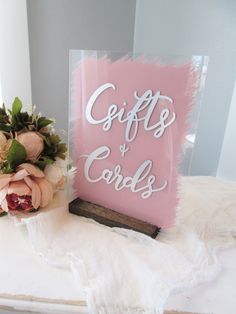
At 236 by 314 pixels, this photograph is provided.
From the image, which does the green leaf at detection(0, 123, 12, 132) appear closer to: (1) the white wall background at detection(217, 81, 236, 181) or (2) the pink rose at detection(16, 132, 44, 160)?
(2) the pink rose at detection(16, 132, 44, 160)

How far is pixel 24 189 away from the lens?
48 centimetres

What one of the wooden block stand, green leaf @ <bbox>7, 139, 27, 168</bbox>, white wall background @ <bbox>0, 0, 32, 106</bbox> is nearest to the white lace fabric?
the wooden block stand

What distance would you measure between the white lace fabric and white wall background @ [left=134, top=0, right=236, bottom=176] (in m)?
0.38

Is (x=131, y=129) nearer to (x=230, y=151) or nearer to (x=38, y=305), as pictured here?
(x=38, y=305)

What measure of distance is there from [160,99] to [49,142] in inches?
10.4

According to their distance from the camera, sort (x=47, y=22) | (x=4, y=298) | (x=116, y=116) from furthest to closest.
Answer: (x=47, y=22) → (x=116, y=116) → (x=4, y=298)

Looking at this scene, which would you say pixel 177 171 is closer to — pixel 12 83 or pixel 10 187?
pixel 10 187

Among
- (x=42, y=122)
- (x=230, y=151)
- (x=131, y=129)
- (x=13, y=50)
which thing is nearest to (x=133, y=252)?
(x=131, y=129)

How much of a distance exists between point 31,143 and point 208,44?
2.49 ft

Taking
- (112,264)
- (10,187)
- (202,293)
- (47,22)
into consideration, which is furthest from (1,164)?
(47,22)

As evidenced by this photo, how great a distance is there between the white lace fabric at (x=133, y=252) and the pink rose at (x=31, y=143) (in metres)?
0.12

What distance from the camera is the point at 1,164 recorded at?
0.50 metres

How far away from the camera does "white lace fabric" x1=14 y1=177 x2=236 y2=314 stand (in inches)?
13.5

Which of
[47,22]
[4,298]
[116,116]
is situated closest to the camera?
[4,298]
